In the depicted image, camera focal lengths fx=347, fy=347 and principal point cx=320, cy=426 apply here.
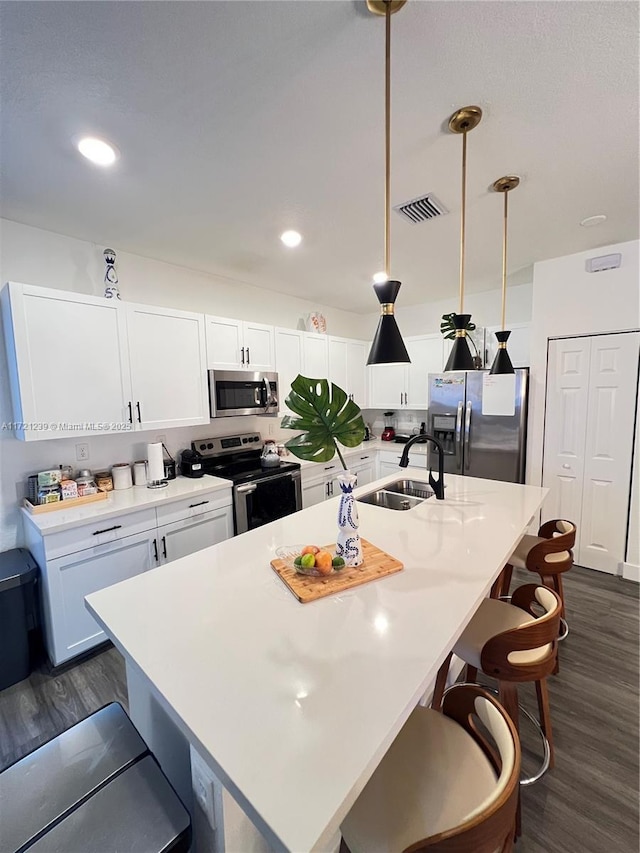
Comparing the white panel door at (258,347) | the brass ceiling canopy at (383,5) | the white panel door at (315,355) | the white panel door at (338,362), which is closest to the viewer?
the brass ceiling canopy at (383,5)

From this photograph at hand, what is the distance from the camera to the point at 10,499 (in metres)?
2.22

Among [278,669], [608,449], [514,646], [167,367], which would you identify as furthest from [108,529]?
[608,449]

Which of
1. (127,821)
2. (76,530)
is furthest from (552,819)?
(76,530)

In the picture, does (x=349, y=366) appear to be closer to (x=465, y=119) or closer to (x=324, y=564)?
(x=465, y=119)

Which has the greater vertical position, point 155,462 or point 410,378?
point 410,378

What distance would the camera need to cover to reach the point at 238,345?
3133 mm

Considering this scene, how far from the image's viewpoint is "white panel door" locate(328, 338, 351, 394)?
4.15m

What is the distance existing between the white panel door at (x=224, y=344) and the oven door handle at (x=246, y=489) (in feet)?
3.40

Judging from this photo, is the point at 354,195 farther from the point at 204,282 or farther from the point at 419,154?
the point at 204,282

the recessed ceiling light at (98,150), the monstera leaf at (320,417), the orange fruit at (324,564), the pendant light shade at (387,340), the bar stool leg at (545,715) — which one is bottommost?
the bar stool leg at (545,715)

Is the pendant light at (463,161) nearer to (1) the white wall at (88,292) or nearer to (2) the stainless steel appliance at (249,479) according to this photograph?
(2) the stainless steel appliance at (249,479)

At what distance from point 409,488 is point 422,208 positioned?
72.8 inches

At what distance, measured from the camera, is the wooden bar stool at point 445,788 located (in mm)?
607

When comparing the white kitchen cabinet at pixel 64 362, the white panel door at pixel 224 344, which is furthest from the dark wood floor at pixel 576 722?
the white panel door at pixel 224 344
